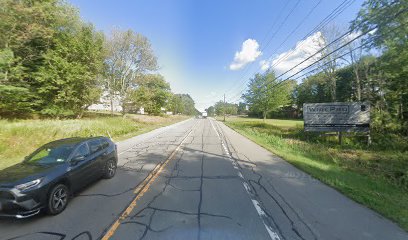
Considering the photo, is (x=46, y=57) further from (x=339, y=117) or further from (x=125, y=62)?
(x=339, y=117)

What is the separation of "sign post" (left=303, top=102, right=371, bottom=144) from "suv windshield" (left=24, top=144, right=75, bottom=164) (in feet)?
61.6

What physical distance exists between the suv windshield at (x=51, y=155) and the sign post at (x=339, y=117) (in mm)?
18788

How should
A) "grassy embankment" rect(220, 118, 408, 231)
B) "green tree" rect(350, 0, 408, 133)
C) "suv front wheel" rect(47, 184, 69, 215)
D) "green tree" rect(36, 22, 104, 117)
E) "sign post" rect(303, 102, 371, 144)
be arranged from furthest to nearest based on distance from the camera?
1. "green tree" rect(36, 22, 104, 117)
2. "sign post" rect(303, 102, 371, 144)
3. "green tree" rect(350, 0, 408, 133)
4. "grassy embankment" rect(220, 118, 408, 231)
5. "suv front wheel" rect(47, 184, 69, 215)

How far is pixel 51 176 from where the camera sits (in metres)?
4.51

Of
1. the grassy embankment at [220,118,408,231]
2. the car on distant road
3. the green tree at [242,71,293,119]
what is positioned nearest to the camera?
the car on distant road

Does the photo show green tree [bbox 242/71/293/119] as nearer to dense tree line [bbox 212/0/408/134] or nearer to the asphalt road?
dense tree line [bbox 212/0/408/134]

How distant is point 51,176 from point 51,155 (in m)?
1.25

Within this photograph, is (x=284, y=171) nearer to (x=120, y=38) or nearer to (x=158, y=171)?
(x=158, y=171)

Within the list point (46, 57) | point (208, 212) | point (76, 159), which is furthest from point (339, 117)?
point (46, 57)

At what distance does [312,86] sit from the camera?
63.2 m

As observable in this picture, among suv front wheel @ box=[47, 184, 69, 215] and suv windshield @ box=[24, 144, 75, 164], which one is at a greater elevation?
suv windshield @ box=[24, 144, 75, 164]

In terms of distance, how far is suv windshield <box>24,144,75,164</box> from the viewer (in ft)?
17.3

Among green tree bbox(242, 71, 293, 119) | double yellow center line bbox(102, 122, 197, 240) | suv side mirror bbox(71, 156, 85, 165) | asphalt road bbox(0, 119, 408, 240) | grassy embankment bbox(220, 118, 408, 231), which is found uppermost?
green tree bbox(242, 71, 293, 119)

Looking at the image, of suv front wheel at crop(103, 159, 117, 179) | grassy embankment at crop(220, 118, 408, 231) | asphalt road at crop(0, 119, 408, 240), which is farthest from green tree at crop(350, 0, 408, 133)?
suv front wheel at crop(103, 159, 117, 179)
